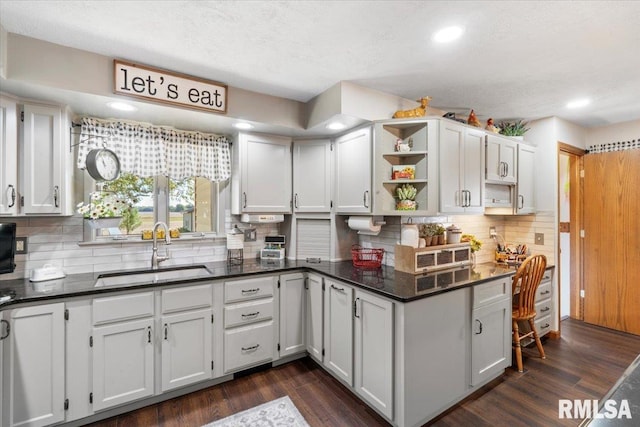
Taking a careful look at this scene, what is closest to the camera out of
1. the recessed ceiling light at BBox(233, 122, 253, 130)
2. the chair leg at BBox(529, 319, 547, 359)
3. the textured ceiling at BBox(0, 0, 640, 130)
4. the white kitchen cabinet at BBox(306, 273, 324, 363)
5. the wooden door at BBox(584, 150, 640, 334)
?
the textured ceiling at BBox(0, 0, 640, 130)

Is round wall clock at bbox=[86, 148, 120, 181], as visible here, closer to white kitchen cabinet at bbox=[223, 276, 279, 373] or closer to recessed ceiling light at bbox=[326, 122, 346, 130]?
white kitchen cabinet at bbox=[223, 276, 279, 373]

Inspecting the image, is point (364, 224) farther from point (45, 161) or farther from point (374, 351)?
point (45, 161)

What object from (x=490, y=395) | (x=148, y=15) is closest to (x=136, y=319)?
(x=148, y=15)

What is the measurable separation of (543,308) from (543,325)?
184mm

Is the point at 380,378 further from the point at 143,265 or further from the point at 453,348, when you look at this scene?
the point at 143,265

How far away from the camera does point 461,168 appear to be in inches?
102

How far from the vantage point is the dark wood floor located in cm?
200

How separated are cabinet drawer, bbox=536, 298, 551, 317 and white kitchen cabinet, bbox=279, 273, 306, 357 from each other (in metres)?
2.44

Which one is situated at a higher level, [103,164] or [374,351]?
[103,164]

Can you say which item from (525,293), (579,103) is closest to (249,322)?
(525,293)

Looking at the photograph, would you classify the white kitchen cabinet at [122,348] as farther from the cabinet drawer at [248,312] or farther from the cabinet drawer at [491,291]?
the cabinet drawer at [491,291]

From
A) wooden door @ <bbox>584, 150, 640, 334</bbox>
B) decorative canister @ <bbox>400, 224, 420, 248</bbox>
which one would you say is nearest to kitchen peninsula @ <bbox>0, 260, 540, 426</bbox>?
decorative canister @ <bbox>400, 224, 420, 248</bbox>

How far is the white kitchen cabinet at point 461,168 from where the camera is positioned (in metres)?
2.46

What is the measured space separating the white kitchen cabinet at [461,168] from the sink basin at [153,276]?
2.09 metres
